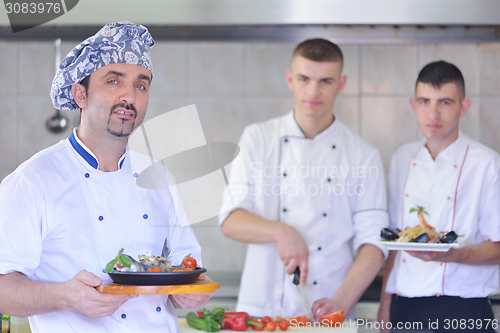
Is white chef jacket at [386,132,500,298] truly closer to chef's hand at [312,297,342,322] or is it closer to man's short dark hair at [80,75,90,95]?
chef's hand at [312,297,342,322]

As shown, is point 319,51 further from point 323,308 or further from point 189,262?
point 189,262

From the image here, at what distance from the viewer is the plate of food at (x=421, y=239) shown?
5.00ft

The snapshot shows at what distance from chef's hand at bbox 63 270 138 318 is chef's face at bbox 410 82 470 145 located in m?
1.32

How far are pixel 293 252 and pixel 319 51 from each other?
2.39ft

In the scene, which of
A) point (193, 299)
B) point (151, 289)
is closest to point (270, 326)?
point (193, 299)

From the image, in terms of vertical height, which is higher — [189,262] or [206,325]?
[189,262]

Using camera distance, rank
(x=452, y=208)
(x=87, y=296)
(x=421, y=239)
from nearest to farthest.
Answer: (x=87, y=296) < (x=421, y=239) < (x=452, y=208)

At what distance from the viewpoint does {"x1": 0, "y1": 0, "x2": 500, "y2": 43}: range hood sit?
1.90 m

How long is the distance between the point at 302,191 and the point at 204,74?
0.93 meters

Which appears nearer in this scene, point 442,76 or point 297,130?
point 442,76

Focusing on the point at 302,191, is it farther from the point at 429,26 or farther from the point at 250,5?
the point at 429,26

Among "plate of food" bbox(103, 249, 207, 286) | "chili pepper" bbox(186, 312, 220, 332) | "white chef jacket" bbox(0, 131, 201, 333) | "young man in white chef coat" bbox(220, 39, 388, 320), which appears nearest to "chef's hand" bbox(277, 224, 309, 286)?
"young man in white chef coat" bbox(220, 39, 388, 320)

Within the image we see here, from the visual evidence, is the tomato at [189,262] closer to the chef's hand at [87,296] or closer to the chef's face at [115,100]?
the chef's hand at [87,296]

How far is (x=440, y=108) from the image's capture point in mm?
1807
